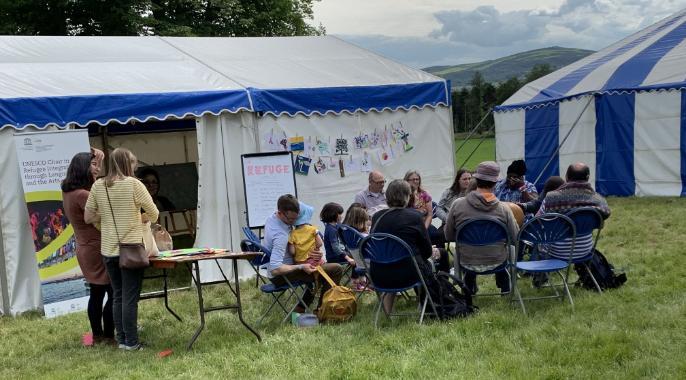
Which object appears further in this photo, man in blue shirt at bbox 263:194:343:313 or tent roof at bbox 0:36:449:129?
tent roof at bbox 0:36:449:129

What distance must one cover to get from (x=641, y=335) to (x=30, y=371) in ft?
12.8

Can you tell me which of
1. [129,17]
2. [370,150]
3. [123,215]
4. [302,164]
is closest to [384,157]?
[370,150]

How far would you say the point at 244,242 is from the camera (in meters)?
6.03

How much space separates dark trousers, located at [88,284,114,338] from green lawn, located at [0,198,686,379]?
21 cm

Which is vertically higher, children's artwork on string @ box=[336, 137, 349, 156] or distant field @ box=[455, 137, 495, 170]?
children's artwork on string @ box=[336, 137, 349, 156]

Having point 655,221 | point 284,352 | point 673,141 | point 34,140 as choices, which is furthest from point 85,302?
point 673,141

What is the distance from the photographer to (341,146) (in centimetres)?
820

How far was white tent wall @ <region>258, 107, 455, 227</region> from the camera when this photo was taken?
7.90 m

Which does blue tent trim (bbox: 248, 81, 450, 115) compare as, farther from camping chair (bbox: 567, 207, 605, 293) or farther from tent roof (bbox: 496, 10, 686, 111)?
tent roof (bbox: 496, 10, 686, 111)

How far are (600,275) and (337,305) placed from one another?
2.16m

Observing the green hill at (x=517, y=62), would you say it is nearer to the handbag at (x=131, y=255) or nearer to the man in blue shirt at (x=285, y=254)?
the man in blue shirt at (x=285, y=254)

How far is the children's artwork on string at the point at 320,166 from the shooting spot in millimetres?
8055

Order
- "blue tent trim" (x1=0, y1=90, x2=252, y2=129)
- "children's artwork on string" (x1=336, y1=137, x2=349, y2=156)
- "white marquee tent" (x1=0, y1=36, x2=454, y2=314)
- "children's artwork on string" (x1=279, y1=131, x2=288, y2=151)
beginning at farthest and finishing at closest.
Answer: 1. "children's artwork on string" (x1=336, y1=137, x2=349, y2=156)
2. "children's artwork on string" (x1=279, y1=131, x2=288, y2=151)
3. "white marquee tent" (x1=0, y1=36, x2=454, y2=314)
4. "blue tent trim" (x1=0, y1=90, x2=252, y2=129)

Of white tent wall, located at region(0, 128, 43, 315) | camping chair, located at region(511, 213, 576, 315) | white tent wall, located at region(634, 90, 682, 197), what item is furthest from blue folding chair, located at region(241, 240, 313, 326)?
white tent wall, located at region(634, 90, 682, 197)
